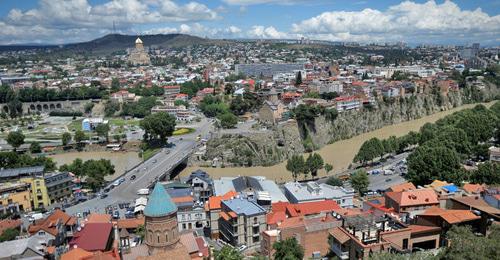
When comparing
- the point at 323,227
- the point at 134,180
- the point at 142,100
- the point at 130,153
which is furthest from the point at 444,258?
the point at 142,100

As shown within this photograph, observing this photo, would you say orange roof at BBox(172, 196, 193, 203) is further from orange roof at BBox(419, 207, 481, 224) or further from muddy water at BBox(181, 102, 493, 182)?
orange roof at BBox(419, 207, 481, 224)

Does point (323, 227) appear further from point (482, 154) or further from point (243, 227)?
point (482, 154)

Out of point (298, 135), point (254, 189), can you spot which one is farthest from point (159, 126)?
point (254, 189)

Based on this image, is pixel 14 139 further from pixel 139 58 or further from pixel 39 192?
pixel 139 58

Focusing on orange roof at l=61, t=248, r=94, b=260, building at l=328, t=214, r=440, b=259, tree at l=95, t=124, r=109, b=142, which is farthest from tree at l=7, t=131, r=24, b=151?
building at l=328, t=214, r=440, b=259

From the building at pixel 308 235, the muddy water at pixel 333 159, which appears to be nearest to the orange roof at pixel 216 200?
the building at pixel 308 235

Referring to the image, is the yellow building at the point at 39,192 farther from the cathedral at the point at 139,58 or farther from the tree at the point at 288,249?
the cathedral at the point at 139,58
